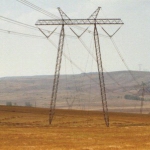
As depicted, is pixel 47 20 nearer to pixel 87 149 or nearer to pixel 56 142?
pixel 56 142

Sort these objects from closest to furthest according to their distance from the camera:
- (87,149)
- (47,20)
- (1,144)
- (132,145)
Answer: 1. (87,149)
2. (1,144)
3. (132,145)
4. (47,20)

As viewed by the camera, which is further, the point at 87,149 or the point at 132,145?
the point at 132,145

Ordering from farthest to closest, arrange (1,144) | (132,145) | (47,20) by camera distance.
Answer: (47,20)
(132,145)
(1,144)

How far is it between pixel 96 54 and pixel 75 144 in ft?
75.1

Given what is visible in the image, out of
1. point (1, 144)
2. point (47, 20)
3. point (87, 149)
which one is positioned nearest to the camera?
point (87, 149)

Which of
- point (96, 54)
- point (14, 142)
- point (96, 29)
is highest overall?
point (96, 29)

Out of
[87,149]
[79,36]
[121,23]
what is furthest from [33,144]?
[121,23]

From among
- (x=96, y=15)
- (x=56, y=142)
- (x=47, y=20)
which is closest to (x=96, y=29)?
(x=96, y=15)

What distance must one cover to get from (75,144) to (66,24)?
82.4ft

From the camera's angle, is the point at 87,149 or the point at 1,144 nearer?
the point at 87,149

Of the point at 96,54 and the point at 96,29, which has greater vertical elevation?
the point at 96,29

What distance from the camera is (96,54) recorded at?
155 ft

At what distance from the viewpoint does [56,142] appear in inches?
1072

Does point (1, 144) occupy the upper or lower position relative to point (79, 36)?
lower
